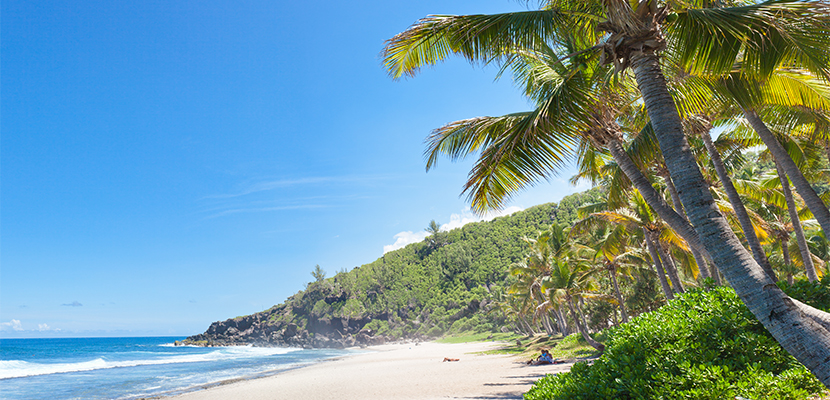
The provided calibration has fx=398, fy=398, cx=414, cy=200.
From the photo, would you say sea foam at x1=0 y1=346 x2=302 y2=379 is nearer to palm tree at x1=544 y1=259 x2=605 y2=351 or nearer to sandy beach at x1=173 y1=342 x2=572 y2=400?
sandy beach at x1=173 y1=342 x2=572 y2=400

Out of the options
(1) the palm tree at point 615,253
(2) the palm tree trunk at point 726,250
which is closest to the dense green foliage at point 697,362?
(2) the palm tree trunk at point 726,250

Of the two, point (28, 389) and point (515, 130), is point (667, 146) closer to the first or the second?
point (515, 130)

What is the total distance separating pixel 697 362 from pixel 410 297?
83525 mm

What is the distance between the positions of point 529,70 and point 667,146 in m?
3.29

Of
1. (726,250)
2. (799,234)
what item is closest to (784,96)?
(726,250)

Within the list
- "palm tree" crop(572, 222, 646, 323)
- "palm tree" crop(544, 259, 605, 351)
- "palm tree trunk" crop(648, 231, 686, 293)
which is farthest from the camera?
"palm tree" crop(544, 259, 605, 351)

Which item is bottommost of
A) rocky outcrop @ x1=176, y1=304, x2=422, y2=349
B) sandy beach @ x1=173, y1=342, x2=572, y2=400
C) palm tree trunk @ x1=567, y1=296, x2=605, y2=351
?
rocky outcrop @ x1=176, y1=304, x2=422, y2=349

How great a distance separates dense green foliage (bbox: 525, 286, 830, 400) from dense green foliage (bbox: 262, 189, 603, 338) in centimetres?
6278

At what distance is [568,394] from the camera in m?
5.20

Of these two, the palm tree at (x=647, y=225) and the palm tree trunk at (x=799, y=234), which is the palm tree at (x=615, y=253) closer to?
the palm tree at (x=647, y=225)

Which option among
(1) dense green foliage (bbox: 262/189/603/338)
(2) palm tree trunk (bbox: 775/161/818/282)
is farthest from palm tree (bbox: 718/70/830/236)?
(1) dense green foliage (bbox: 262/189/603/338)

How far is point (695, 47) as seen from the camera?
4.46 metres

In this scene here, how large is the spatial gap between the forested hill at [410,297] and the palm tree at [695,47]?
65.9m

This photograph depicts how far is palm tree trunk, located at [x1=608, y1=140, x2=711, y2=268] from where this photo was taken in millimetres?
4613
